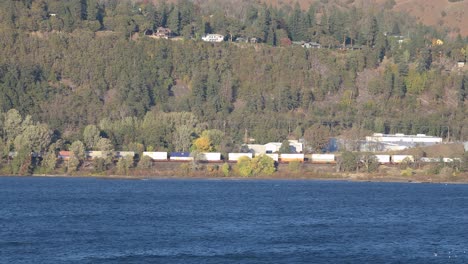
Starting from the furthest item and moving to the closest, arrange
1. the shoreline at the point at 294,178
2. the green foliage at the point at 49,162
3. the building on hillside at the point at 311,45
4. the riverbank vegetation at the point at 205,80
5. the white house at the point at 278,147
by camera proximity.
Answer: the building on hillside at the point at 311,45 < the riverbank vegetation at the point at 205,80 < the white house at the point at 278,147 < the green foliage at the point at 49,162 < the shoreline at the point at 294,178

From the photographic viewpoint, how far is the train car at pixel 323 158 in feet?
322

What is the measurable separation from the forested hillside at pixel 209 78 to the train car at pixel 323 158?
19.2 ft

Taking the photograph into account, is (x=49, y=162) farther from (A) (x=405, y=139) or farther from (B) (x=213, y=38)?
(B) (x=213, y=38)

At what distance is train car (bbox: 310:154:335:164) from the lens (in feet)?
322

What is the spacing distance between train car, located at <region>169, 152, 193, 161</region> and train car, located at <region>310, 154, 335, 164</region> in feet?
38.8

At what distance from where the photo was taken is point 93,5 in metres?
138

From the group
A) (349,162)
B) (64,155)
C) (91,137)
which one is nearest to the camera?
(349,162)

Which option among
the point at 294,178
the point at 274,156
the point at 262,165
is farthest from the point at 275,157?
the point at 294,178

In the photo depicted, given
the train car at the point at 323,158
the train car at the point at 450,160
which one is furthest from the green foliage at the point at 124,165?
the train car at the point at 450,160

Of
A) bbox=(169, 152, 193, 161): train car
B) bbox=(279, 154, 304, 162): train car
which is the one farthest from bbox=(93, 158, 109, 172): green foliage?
bbox=(279, 154, 304, 162): train car

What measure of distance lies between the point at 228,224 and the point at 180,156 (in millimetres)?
47087

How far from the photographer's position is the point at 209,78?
417ft

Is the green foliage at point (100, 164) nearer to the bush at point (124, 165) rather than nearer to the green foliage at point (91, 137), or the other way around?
the bush at point (124, 165)

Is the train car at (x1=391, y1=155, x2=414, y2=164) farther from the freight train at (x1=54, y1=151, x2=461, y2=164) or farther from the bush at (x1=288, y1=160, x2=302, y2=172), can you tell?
the bush at (x1=288, y1=160, x2=302, y2=172)
